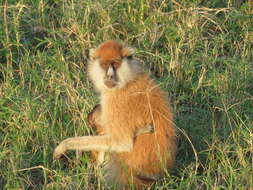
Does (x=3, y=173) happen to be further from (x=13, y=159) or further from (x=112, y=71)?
(x=112, y=71)

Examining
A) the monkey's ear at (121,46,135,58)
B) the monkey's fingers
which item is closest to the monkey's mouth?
the monkey's ear at (121,46,135,58)

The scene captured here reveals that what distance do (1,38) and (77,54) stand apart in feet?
2.72

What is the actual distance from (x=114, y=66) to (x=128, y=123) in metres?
0.51

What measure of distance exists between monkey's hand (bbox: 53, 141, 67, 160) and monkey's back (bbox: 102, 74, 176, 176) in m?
0.43

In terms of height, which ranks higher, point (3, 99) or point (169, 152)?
point (3, 99)

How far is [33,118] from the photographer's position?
18.9ft

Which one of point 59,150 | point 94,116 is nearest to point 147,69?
point 94,116

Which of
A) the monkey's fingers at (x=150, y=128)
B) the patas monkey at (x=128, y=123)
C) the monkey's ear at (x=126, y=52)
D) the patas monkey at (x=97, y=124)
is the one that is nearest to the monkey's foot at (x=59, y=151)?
the patas monkey at (x=128, y=123)

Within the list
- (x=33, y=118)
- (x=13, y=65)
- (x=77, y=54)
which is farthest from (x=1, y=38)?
(x=33, y=118)

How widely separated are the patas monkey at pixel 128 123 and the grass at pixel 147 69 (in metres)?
0.16

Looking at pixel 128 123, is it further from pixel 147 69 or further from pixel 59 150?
pixel 147 69

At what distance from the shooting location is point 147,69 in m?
6.75

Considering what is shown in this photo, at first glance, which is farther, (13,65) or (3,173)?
(13,65)

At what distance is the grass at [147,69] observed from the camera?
532cm
